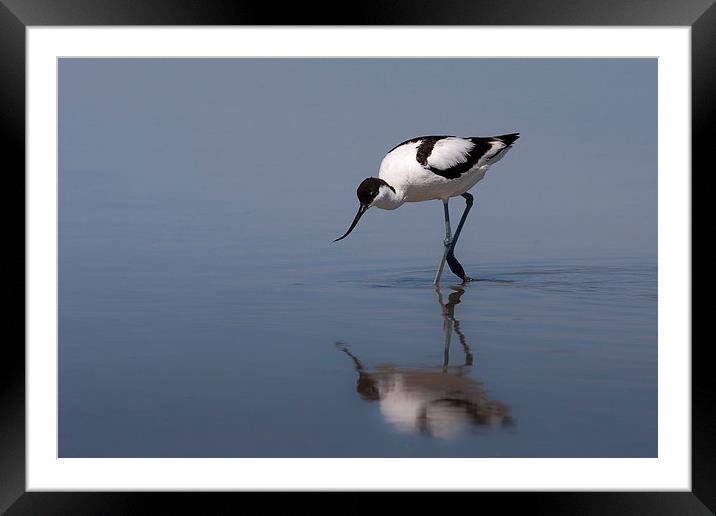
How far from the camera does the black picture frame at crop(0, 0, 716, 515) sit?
4.53 meters

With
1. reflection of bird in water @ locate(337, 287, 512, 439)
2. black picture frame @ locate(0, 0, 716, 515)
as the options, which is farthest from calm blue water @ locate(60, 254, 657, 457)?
black picture frame @ locate(0, 0, 716, 515)

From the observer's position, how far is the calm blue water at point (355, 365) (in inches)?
197

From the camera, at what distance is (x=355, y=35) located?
16.2 ft

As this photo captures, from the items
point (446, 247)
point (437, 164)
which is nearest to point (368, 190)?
point (437, 164)

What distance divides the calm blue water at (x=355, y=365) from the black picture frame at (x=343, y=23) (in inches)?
13.9

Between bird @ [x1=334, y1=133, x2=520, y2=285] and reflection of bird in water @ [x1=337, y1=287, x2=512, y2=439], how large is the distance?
300 centimetres

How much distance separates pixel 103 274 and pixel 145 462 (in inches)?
199

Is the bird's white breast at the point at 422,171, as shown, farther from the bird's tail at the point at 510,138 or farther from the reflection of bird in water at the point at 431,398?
the reflection of bird in water at the point at 431,398

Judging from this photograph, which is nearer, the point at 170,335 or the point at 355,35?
the point at 355,35

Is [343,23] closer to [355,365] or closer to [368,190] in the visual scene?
[355,365]

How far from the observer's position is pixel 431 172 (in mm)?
9344

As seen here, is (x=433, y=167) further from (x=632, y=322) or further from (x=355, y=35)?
(x=355, y=35)

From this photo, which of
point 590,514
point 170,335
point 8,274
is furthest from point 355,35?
→ point 170,335

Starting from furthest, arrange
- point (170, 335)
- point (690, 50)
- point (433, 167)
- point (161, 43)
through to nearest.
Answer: point (433, 167) → point (170, 335) → point (161, 43) → point (690, 50)
